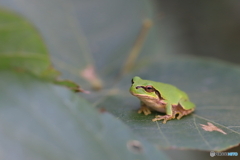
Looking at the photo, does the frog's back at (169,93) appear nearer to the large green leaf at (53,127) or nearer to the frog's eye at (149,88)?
the frog's eye at (149,88)

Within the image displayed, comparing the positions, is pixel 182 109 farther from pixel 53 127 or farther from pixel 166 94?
pixel 53 127

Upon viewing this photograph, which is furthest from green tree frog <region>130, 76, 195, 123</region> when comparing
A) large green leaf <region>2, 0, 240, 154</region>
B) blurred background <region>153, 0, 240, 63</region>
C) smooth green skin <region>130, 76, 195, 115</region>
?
blurred background <region>153, 0, 240, 63</region>

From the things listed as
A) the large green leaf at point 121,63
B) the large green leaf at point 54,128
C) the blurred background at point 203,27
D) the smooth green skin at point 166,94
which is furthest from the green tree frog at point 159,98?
the blurred background at point 203,27

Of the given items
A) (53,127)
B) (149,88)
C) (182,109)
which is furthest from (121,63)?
(53,127)

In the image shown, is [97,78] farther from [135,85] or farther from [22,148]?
[22,148]

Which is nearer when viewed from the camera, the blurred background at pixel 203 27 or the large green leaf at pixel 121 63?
the large green leaf at pixel 121 63

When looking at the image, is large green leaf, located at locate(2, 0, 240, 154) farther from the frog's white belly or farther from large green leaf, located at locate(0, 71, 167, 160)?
large green leaf, located at locate(0, 71, 167, 160)
